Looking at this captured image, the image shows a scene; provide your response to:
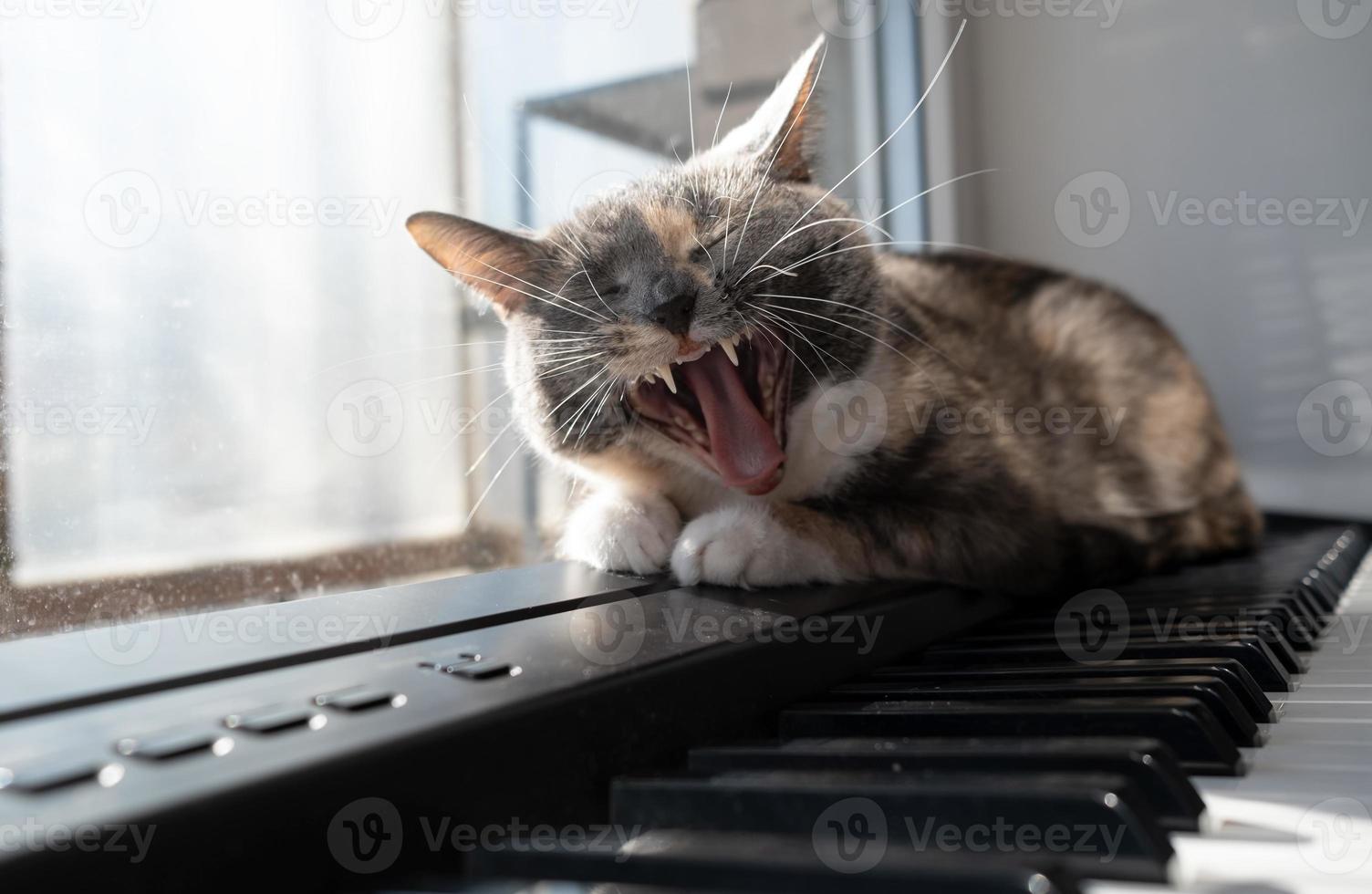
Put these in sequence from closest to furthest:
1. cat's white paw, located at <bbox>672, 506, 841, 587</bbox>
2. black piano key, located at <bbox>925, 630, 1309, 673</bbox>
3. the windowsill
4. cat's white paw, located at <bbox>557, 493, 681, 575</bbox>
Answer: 1. black piano key, located at <bbox>925, 630, 1309, 673</bbox>
2. the windowsill
3. cat's white paw, located at <bbox>672, 506, 841, 587</bbox>
4. cat's white paw, located at <bbox>557, 493, 681, 575</bbox>

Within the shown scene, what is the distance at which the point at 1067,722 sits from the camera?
0.77 meters

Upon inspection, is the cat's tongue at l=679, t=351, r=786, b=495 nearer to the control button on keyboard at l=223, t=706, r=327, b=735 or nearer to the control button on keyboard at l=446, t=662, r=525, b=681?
the control button on keyboard at l=446, t=662, r=525, b=681

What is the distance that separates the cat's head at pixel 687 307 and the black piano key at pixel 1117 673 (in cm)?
55

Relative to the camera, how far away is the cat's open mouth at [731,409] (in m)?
1.55

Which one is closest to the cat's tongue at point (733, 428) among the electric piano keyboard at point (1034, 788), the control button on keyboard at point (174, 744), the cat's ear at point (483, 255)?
the cat's ear at point (483, 255)

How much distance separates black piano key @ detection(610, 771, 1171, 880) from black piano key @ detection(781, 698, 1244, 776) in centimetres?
13

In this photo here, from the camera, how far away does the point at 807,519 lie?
1.44 m

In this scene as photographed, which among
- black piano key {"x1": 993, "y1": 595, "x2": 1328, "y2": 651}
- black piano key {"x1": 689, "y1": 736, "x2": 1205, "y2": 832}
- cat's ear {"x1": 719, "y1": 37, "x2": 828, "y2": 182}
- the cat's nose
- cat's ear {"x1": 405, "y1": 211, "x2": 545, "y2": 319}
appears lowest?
black piano key {"x1": 993, "y1": 595, "x2": 1328, "y2": 651}

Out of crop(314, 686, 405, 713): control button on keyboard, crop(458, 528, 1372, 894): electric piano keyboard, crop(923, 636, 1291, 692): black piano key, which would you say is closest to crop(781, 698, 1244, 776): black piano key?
crop(458, 528, 1372, 894): electric piano keyboard

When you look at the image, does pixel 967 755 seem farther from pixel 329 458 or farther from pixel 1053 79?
pixel 1053 79

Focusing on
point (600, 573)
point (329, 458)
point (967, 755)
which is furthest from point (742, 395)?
point (967, 755)

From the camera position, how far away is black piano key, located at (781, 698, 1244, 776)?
0.75m

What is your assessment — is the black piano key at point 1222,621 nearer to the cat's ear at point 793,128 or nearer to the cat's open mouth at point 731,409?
the cat's open mouth at point 731,409

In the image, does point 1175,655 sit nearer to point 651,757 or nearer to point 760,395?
point 651,757
